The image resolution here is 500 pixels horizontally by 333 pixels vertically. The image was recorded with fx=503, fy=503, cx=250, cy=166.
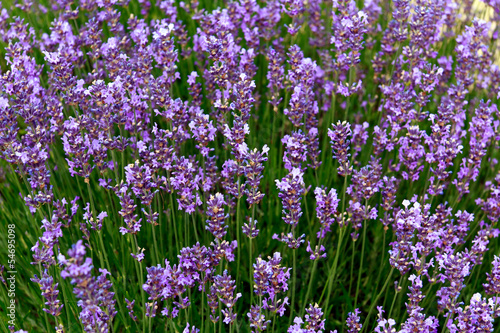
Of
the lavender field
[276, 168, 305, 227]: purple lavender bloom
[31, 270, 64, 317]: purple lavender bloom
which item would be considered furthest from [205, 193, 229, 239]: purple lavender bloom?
[31, 270, 64, 317]: purple lavender bloom

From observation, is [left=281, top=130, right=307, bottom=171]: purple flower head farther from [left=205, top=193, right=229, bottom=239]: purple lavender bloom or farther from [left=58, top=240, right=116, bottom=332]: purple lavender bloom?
[left=58, top=240, right=116, bottom=332]: purple lavender bloom

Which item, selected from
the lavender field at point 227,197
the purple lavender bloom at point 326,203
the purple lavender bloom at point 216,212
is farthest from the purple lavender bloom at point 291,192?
the purple lavender bloom at point 216,212

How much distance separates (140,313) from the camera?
9.53 ft

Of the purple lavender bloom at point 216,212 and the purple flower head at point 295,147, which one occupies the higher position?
the purple flower head at point 295,147

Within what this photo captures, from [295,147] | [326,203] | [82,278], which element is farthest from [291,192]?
[82,278]

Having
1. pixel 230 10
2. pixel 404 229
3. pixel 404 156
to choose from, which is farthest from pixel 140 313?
pixel 230 10

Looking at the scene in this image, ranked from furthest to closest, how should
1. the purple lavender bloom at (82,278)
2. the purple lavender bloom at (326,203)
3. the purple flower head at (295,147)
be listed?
the purple flower head at (295,147) < the purple lavender bloom at (326,203) < the purple lavender bloom at (82,278)

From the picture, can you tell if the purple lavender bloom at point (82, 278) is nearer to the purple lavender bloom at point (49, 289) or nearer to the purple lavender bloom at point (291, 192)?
the purple lavender bloom at point (49, 289)

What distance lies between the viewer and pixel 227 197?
9.48ft

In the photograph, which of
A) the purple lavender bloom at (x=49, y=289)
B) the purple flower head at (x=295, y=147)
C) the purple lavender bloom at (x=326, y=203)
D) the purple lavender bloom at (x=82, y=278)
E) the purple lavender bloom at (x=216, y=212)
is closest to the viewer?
the purple lavender bloom at (x=82, y=278)

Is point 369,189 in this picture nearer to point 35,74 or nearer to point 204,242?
point 204,242

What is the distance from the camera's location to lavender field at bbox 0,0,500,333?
230 centimetres

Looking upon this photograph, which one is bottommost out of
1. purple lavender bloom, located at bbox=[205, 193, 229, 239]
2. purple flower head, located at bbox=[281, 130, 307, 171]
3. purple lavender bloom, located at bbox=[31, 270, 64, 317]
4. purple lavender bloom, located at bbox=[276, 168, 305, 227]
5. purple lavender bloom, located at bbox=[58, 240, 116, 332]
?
purple lavender bloom, located at bbox=[58, 240, 116, 332]

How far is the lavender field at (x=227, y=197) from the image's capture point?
2.30 m
